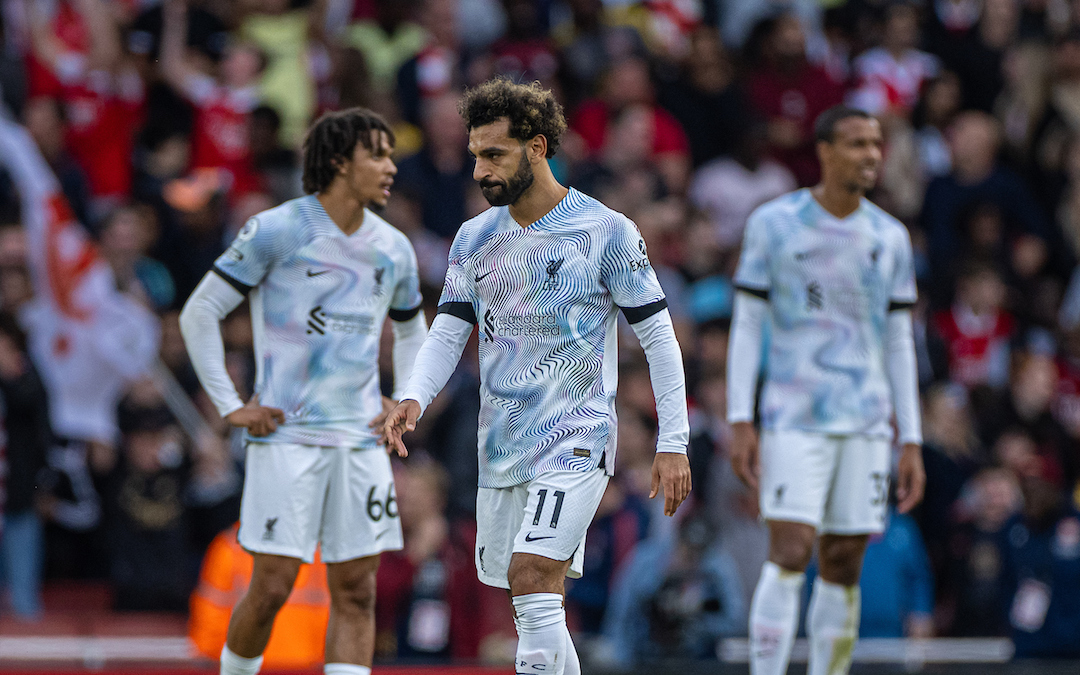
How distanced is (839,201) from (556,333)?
233cm

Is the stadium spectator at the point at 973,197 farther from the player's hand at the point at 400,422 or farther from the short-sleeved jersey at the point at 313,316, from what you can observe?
the player's hand at the point at 400,422

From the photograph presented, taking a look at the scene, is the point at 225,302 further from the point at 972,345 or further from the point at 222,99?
the point at 972,345

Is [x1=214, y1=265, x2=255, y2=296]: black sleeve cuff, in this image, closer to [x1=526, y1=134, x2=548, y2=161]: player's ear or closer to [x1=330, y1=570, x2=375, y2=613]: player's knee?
[x1=330, y1=570, x2=375, y2=613]: player's knee

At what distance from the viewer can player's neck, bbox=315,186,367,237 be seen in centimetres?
650

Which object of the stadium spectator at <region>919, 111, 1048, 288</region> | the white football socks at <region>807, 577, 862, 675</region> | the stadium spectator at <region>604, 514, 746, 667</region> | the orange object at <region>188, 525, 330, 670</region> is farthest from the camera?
the stadium spectator at <region>919, 111, 1048, 288</region>

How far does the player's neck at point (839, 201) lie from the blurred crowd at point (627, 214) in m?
2.72

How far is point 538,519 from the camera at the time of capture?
534 centimetres

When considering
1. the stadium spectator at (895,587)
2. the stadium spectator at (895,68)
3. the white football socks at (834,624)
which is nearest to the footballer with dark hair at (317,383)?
the white football socks at (834,624)

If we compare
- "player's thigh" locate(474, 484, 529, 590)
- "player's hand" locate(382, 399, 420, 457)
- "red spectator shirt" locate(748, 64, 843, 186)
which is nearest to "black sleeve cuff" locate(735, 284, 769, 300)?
"player's thigh" locate(474, 484, 529, 590)

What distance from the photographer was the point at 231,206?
36.9 ft

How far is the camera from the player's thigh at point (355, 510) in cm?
631

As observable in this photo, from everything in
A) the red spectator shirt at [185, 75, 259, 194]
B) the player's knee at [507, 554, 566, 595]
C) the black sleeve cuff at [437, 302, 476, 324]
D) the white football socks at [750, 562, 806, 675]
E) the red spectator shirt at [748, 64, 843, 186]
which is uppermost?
the red spectator shirt at [748, 64, 843, 186]

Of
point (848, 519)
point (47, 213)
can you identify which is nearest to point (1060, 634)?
point (848, 519)

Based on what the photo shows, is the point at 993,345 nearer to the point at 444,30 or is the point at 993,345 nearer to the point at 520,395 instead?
the point at 444,30
